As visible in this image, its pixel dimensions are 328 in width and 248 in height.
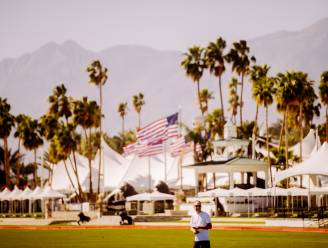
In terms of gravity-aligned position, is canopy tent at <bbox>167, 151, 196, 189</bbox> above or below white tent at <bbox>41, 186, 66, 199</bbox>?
above

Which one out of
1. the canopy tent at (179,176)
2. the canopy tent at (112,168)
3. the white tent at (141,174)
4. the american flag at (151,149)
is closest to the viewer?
the american flag at (151,149)

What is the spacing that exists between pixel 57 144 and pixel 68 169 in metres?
12.6

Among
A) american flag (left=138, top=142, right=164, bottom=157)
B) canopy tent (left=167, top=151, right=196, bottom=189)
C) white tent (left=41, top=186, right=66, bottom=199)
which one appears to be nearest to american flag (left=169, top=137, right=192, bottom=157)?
american flag (left=138, top=142, right=164, bottom=157)

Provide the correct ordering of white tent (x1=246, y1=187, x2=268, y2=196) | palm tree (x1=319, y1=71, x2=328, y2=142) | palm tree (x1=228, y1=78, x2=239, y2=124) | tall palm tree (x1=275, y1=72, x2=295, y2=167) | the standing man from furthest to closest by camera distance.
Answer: palm tree (x1=228, y1=78, x2=239, y2=124) → palm tree (x1=319, y1=71, x2=328, y2=142) → tall palm tree (x1=275, y1=72, x2=295, y2=167) → white tent (x1=246, y1=187, x2=268, y2=196) → the standing man

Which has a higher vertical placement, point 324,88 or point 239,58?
point 239,58

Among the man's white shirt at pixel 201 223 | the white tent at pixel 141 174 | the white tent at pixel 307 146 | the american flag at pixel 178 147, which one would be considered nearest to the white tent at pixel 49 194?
the american flag at pixel 178 147

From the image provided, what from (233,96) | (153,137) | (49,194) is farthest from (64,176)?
(153,137)

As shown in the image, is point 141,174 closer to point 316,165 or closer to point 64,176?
point 64,176

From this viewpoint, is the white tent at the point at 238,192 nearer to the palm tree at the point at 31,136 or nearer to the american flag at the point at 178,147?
the american flag at the point at 178,147

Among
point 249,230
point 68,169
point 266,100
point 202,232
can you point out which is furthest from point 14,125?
point 202,232

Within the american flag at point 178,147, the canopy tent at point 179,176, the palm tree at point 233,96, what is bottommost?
the canopy tent at point 179,176

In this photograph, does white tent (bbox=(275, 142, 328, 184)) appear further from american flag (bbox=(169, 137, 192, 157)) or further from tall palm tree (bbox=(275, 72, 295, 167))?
american flag (bbox=(169, 137, 192, 157))

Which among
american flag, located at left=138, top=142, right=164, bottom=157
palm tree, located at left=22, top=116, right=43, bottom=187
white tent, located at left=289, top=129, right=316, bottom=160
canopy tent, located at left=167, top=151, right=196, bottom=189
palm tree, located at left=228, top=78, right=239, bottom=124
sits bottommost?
canopy tent, located at left=167, top=151, right=196, bottom=189

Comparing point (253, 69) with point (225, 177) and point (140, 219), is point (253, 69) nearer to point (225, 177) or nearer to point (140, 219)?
point (225, 177)
